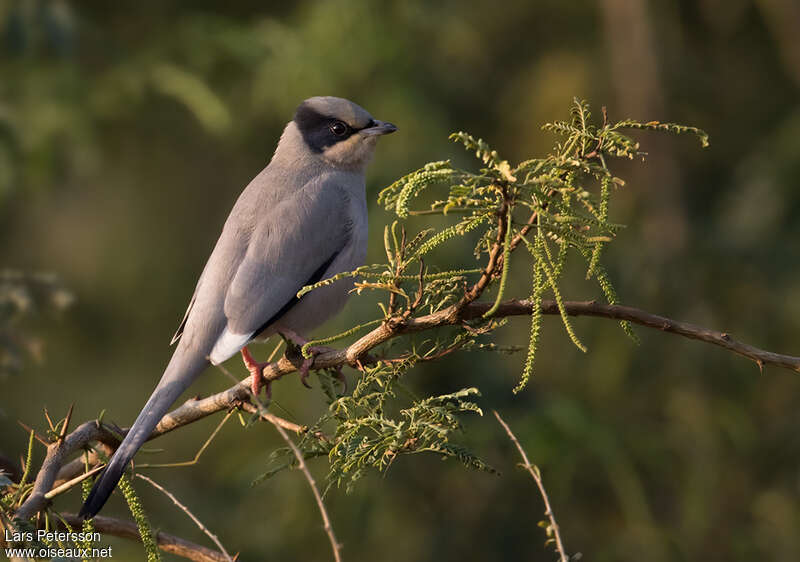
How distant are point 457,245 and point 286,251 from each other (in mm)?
2526

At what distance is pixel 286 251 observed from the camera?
4.75 metres

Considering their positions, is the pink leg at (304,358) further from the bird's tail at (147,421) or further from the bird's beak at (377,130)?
the bird's beak at (377,130)

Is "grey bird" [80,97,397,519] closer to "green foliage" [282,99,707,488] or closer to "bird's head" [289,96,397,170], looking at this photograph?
"bird's head" [289,96,397,170]

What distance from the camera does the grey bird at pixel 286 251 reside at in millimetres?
4387

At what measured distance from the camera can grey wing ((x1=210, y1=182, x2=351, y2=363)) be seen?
446 cm

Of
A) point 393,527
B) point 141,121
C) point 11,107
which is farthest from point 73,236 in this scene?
point 393,527

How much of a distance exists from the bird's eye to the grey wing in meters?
0.47

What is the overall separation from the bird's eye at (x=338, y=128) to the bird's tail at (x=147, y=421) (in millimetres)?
1688

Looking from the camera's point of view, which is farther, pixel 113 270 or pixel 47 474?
pixel 113 270

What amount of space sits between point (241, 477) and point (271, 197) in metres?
3.09

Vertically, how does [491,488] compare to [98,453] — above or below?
below

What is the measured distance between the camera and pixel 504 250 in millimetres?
2539

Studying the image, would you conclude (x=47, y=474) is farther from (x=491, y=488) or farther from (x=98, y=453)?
(x=491, y=488)

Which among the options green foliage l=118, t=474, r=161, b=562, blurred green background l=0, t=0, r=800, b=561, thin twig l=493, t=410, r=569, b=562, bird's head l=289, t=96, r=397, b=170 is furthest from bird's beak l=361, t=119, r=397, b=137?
green foliage l=118, t=474, r=161, b=562
